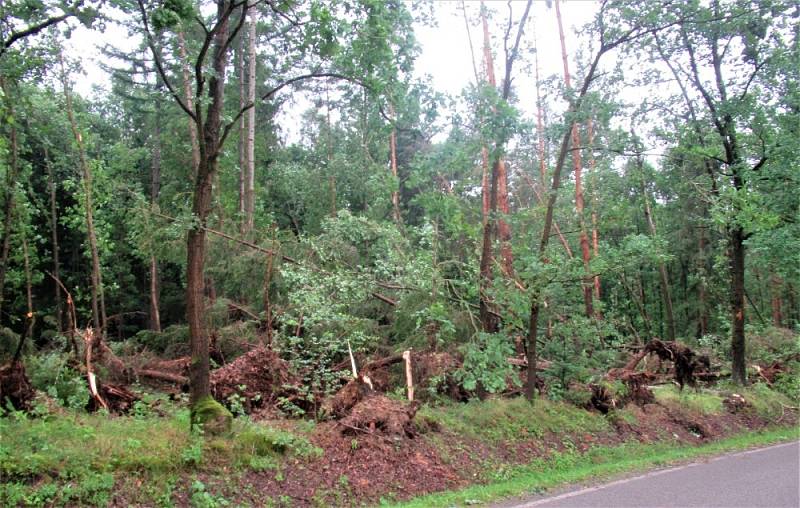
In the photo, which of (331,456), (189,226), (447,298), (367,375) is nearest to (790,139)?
(447,298)

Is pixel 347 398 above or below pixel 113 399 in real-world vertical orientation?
below

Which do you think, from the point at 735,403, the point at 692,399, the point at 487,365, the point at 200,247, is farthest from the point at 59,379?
the point at 735,403

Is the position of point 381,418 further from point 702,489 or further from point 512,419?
point 702,489

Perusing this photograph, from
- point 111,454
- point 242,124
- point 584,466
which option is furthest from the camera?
point 242,124

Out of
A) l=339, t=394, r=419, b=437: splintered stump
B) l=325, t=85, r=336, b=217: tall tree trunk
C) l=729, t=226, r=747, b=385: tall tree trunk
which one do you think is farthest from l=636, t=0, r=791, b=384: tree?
l=325, t=85, r=336, b=217: tall tree trunk

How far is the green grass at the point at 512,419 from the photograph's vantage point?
9609mm

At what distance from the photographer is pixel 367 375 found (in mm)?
10797

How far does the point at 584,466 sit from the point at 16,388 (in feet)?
28.5

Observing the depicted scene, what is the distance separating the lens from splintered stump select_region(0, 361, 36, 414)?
8094 millimetres

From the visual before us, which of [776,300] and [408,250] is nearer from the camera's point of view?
[408,250]

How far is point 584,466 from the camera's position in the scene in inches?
362

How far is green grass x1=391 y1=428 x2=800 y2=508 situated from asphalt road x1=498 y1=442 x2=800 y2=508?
0.39 m

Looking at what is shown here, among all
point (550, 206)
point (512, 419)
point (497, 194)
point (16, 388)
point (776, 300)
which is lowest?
point (512, 419)

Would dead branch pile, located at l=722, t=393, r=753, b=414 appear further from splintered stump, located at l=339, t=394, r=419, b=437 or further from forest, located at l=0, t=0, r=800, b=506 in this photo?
splintered stump, located at l=339, t=394, r=419, b=437
